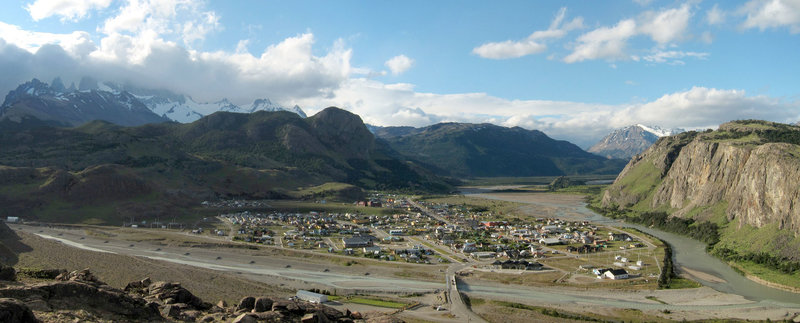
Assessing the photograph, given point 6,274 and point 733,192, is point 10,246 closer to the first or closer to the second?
point 6,274

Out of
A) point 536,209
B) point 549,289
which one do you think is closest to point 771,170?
point 549,289

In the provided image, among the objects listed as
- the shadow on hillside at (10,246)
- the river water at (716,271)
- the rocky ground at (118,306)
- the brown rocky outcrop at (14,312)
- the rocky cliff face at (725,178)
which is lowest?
the river water at (716,271)

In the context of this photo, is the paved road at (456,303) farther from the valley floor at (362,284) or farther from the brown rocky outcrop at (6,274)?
the brown rocky outcrop at (6,274)

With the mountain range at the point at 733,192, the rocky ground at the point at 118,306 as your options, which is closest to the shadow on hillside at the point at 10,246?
the rocky ground at the point at 118,306

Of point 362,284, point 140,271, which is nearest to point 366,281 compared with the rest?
point 362,284

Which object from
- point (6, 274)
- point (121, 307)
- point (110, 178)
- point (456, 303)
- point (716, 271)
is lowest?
point (456, 303)

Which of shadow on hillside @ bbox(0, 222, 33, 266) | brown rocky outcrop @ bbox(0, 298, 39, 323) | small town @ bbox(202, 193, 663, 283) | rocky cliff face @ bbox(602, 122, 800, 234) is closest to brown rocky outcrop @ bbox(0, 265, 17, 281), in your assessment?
brown rocky outcrop @ bbox(0, 298, 39, 323)

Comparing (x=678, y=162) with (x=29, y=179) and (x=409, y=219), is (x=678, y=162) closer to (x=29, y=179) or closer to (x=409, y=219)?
(x=409, y=219)
